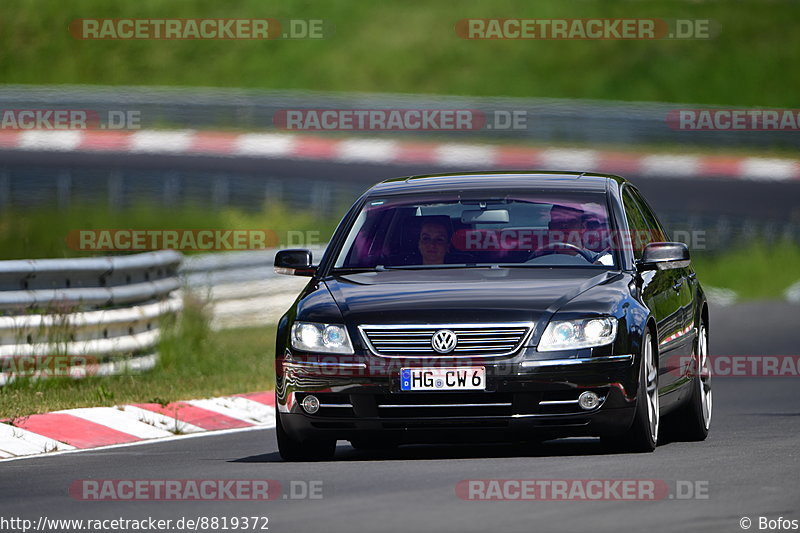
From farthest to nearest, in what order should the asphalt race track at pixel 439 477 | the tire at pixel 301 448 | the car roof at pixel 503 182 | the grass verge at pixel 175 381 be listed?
the grass verge at pixel 175 381 → the car roof at pixel 503 182 → the tire at pixel 301 448 → the asphalt race track at pixel 439 477

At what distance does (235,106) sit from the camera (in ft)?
121

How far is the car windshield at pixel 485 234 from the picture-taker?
11.0 metres

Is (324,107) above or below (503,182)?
above

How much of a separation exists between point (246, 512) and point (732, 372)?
10.1 meters

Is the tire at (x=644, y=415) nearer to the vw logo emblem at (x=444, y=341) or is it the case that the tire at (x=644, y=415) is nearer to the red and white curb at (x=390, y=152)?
the vw logo emblem at (x=444, y=341)

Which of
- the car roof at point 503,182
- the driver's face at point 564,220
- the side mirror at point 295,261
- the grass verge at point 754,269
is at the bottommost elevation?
the grass verge at point 754,269

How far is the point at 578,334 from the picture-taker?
9992mm

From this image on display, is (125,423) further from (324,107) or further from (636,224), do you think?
(324,107)

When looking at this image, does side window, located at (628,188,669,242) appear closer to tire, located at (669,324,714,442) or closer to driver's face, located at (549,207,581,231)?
tire, located at (669,324,714,442)

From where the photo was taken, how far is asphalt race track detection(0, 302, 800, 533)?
7973 mm

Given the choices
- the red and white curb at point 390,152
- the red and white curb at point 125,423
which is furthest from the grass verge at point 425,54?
the red and white curb at point 125,423

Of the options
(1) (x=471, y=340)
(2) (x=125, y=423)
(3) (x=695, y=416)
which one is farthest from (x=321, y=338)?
(2) (x=125, y=423)

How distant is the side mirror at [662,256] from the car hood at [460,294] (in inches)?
12.1

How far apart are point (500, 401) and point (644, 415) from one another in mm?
824
